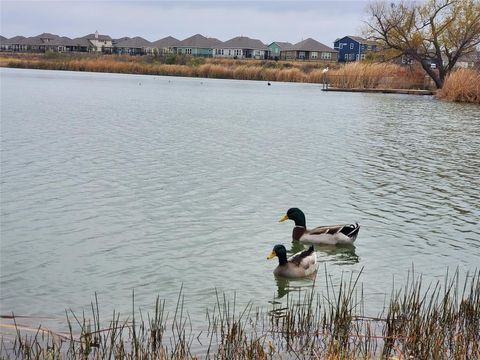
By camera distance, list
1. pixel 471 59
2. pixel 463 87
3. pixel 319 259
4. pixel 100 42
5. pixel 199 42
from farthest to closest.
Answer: pixel 100 42 < pixel 199 42 < pixel 471 59 < pixel 463 87 < pixel 319 259

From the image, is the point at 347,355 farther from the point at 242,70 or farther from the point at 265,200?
the point at 242,70

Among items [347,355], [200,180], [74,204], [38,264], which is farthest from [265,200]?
[347,355]

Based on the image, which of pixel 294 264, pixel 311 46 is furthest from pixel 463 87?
pixel 311 46

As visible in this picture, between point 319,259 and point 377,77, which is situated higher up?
point 377,77

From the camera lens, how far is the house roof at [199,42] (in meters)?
143

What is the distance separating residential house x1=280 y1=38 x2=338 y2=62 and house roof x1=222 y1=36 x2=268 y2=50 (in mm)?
6577

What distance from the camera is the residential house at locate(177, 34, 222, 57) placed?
143 meters

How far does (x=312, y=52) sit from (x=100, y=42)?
61433mm

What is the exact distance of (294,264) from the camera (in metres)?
9.34

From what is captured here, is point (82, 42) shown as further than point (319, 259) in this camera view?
Yes

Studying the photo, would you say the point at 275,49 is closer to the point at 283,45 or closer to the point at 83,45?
the point at 283,45

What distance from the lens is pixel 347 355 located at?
19.0ft

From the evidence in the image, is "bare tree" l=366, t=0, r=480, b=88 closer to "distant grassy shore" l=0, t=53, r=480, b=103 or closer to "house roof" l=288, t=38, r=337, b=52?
"distant grassy shore" l=0, t=53, r=480, b=103

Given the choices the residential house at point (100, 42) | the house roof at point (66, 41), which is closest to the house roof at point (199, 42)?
the residential house at point (100, 42)
